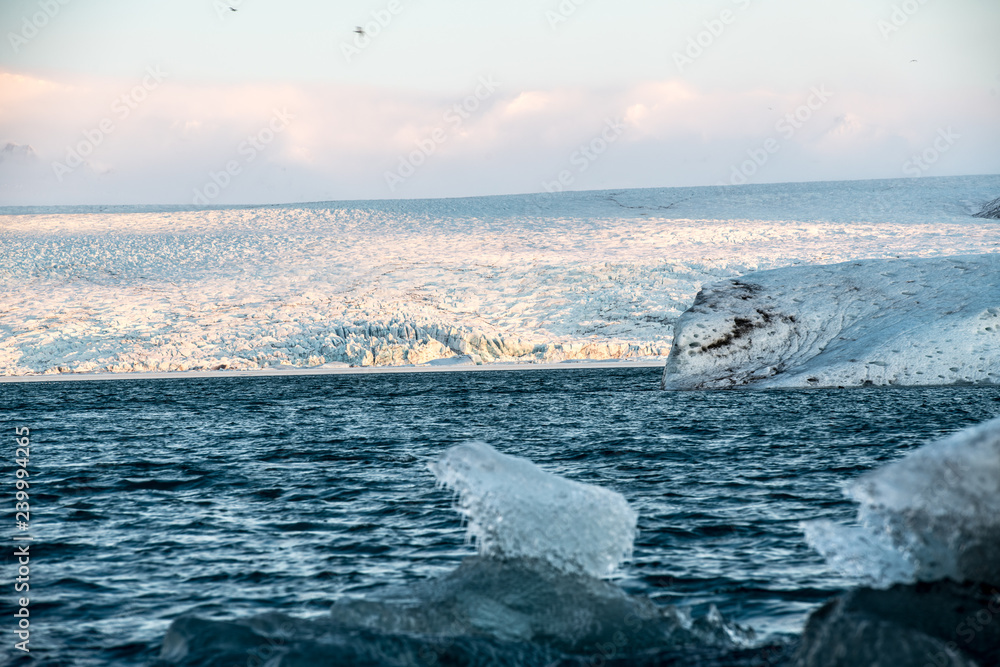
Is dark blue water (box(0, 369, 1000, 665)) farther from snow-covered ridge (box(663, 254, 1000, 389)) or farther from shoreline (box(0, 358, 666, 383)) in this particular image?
shoreline (box(0, 358, 666, 383))

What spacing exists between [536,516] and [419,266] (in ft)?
202

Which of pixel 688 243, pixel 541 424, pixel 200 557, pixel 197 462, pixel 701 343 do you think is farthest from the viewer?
pixel 688 243

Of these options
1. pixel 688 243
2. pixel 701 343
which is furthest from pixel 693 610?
pixel 688 243

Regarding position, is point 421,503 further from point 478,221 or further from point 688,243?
point 478,221

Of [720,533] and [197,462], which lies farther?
[197,462]

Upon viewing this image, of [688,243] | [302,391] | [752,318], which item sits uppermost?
[688,243]

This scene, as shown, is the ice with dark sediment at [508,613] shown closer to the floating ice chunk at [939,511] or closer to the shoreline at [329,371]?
the floating ice chunk at [939,511]

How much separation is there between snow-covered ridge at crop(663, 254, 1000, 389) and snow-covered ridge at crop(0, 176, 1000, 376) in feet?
80.0

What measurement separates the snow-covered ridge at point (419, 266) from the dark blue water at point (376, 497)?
28.1 m

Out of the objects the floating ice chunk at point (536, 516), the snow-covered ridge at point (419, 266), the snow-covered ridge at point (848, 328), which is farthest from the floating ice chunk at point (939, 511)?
the snow-covered ridge at point (419, 266)

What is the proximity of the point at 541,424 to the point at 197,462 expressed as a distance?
345 inches

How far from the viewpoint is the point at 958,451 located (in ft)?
17.0

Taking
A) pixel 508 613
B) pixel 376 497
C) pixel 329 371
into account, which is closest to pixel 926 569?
pixel 508 613

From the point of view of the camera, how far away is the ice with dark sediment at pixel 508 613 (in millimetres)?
5555
